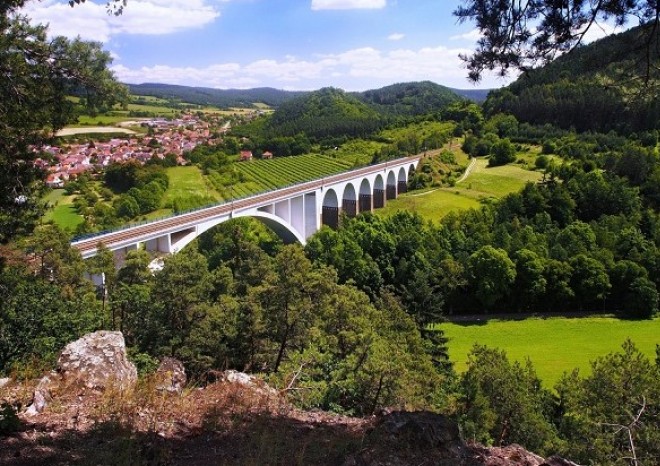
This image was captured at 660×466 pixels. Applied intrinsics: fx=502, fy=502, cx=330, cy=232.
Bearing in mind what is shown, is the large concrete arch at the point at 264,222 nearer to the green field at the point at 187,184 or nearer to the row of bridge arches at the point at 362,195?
the row of bridge arches at the point at 362,195

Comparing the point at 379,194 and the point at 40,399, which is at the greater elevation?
the point at 40,399

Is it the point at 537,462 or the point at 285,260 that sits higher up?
the point at 285,260

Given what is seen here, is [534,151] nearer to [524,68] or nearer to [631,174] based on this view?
[631,174]

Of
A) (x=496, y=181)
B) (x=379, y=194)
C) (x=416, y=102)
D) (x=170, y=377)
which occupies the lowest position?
(x=379, y=194)

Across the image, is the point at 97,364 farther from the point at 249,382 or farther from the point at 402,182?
the point at 402,182

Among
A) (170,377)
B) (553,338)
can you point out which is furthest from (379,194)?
(170,377)

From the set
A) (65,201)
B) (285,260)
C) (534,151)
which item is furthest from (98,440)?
(534,151)

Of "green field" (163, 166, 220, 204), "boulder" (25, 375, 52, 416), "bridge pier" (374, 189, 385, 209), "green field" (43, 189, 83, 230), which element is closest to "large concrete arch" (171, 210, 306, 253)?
"green field" (43, 189, 83, 230)
